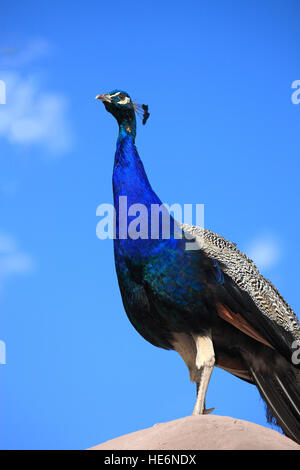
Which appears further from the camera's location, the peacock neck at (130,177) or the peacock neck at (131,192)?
the peacock neck at (130,177)

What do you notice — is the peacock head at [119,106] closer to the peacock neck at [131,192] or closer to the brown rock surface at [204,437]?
the peacock neck at [131,192]

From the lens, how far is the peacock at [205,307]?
697 cm

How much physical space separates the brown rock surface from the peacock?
2.71ft

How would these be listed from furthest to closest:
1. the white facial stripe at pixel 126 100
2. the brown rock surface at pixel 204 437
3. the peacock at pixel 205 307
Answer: the white facial stripe at pixel 126 100, the peacock at pixel 205 307, the brown rock surface at pixel 204 437

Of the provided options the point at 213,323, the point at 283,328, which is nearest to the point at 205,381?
the point at 213,323

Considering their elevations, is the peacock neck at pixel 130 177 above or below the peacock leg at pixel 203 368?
above

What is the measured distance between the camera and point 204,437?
18.6ft

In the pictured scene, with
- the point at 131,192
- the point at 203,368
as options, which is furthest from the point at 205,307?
the point at 131,192

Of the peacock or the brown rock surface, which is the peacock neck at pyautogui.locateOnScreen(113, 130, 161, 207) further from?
the brown rock surface

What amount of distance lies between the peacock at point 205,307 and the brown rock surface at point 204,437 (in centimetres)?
83

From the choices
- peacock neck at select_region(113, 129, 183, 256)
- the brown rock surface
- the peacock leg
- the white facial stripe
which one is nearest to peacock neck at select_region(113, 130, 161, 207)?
peacock neck at select_region(113, 129, 183, 256)

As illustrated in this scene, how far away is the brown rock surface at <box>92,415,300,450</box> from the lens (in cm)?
→ 557

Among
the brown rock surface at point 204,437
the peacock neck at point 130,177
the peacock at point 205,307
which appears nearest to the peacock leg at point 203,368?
the peacock at point 205,307

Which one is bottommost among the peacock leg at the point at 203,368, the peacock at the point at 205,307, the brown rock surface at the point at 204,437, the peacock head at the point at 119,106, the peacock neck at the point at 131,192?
the brown rock surface at the point at 204,437
